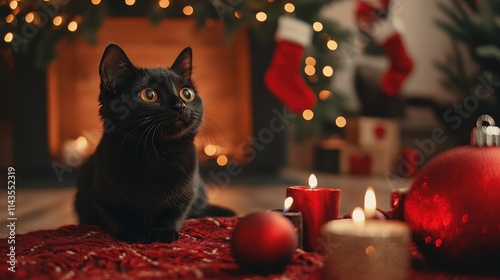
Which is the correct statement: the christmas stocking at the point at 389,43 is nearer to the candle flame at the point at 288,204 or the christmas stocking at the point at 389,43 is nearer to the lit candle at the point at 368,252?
the candle flame at the point at 288,204

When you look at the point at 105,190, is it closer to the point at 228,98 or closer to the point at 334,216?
the point at 334,216

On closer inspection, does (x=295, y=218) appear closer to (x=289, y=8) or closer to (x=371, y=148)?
(x=289, y=8)

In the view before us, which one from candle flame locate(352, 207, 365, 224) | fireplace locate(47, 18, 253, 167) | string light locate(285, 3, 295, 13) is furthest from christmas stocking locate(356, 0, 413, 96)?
candle flame locate(352, 207, 365, 224)

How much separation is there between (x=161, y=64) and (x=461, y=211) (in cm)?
250

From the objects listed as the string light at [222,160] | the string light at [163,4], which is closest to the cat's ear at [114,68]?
the string light at [163,4]

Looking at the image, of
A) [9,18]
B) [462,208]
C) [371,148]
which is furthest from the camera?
[371,148]

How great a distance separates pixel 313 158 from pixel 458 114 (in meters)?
1.01

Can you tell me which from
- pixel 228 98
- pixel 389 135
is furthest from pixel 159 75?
pixel 389 135

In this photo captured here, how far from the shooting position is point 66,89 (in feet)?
9.98

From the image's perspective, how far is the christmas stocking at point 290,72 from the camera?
86.6 inches

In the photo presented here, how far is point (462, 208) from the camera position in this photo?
0.83 m

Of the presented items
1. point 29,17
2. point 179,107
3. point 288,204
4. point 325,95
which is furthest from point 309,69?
point 288,204

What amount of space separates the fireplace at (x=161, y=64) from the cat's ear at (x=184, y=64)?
176cm

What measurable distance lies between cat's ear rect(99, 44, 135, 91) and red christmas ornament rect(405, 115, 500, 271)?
608 mm
